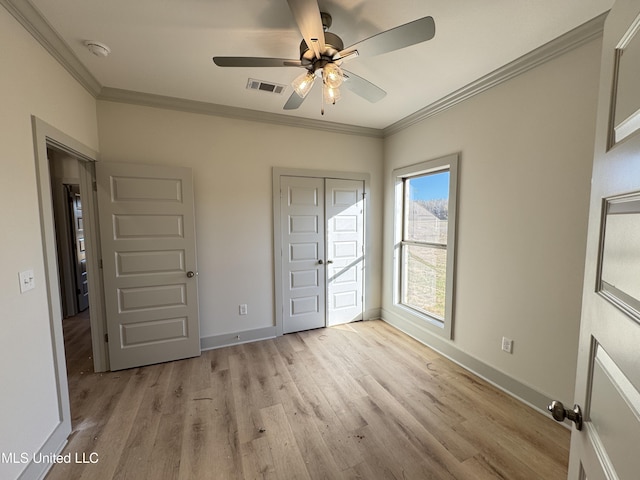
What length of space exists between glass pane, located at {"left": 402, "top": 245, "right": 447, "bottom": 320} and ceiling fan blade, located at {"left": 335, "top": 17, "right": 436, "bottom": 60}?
2.20 metres

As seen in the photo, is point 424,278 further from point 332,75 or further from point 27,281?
point 27,281

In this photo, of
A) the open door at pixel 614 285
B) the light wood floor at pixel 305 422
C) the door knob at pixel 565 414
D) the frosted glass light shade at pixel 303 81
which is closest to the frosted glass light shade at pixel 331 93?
the frosted glass light shade at pixel 303 81

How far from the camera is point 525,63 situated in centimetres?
205

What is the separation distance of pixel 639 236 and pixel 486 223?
84.0 inches

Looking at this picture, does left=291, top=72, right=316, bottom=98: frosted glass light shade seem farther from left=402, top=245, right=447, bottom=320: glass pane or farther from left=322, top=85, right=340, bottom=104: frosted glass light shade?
left=402, top=245, right=447, bottom=320: glass pane

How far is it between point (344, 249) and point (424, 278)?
1086 mm

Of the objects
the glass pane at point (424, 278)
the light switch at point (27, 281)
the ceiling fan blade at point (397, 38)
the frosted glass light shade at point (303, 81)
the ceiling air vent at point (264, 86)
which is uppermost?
the ceiling air vent at point (264, 86)

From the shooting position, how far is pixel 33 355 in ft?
5.24

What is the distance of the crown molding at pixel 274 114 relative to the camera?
1642mm

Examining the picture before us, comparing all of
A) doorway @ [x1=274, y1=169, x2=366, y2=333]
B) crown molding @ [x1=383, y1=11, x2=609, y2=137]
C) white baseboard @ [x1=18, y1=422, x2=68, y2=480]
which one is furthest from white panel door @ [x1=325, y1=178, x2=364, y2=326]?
white baseboard @ [x1=18, y1=422, x2=68, y2=480]

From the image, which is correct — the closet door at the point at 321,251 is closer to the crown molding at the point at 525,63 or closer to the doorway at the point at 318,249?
the doorway at the point at 318,249

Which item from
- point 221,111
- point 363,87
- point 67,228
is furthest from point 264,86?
point 67,228

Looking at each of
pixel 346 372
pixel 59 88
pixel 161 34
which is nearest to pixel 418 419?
pixel 346 372

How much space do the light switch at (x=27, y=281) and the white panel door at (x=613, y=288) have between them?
248 centimetres
